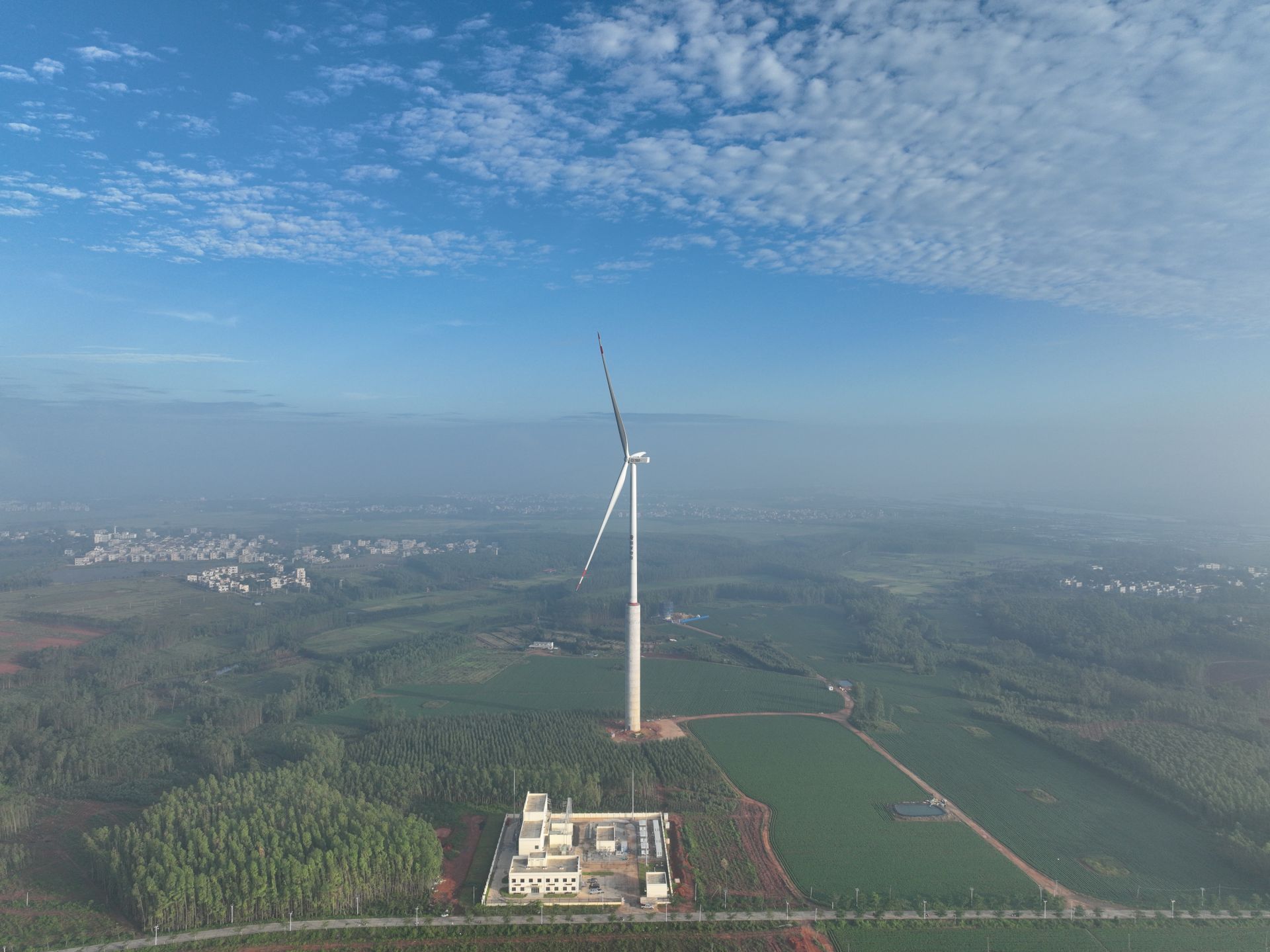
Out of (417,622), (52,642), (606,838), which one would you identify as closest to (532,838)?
(606,838)

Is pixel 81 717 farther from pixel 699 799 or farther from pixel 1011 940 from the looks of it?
pixel 1011 940

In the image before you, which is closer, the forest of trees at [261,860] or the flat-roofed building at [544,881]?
the forest of trees at [261,860]

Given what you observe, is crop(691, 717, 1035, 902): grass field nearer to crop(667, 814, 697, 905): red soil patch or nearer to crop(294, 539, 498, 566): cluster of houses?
crop(667, 814, 697, 905): red soil patch

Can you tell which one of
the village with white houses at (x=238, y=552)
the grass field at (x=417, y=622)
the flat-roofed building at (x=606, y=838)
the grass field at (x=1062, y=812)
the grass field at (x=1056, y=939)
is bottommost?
the grass field at (x=417, y=622)

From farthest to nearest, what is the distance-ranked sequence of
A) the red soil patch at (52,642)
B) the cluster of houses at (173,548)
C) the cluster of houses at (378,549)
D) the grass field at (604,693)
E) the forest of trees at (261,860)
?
the cluster of houses at (378,549) < the cluster of houses at (173,548) < the red soil patch at (52,642) < the grass field at (604,693) < the forest of trees at (261,860)

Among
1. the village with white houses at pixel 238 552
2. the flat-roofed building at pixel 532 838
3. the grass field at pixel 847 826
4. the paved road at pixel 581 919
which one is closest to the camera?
the paved road at pixel 581 919

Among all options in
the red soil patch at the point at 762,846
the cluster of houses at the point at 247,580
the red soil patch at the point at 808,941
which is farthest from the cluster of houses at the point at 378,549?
the red soil patch at the point at 808,941

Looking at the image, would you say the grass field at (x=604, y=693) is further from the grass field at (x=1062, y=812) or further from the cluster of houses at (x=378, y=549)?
the cluster of houses at (x=378, y=549)

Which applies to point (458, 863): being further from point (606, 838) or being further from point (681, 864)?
point (681, 864)
